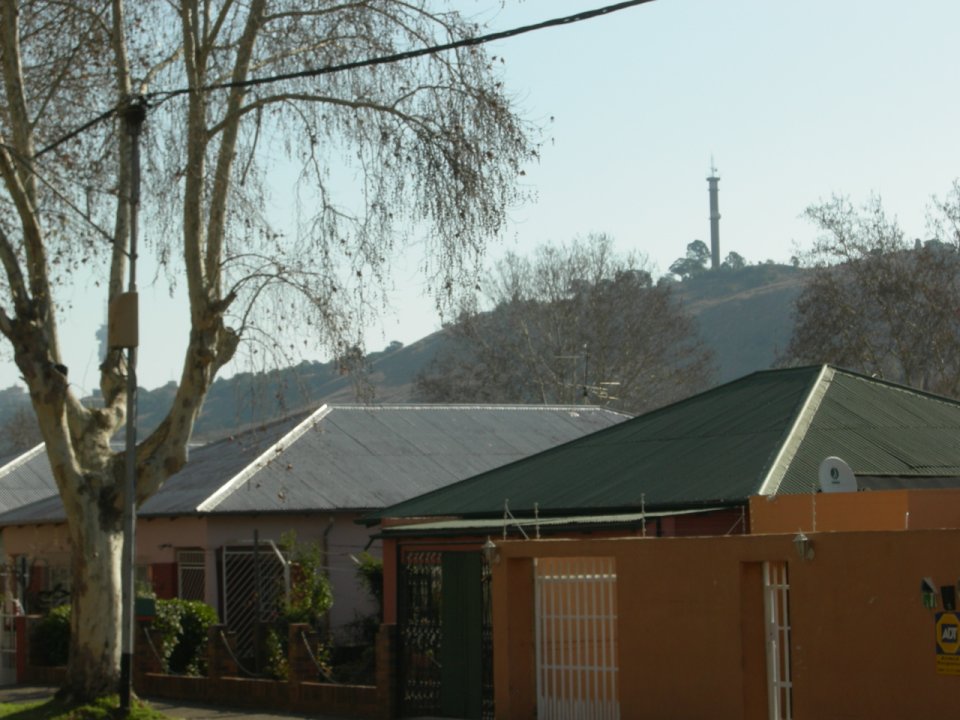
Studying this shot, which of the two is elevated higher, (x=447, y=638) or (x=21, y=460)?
(x=21, y=460)

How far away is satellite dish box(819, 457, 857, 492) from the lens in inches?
670

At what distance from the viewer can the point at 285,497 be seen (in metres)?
27.7

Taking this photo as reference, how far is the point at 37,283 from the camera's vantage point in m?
17.5

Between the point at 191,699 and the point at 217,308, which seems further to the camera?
the point at 191,699

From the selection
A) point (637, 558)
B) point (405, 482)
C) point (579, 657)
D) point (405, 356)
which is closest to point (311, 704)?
point (579, 657)

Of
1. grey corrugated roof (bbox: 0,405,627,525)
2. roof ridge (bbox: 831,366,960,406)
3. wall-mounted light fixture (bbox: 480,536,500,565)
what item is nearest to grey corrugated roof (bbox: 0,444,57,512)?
grey corrugated roof (bbox: 0,405,627,525)

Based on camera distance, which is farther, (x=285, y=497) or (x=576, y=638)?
(x=285, y=497)

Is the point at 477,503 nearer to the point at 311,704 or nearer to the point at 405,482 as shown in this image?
the point at 311,704

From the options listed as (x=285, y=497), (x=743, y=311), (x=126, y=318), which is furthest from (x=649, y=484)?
(x=743, y=311)

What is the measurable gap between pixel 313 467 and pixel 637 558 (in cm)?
1552

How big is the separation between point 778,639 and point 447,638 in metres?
4.51

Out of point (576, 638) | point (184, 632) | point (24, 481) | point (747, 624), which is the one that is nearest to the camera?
point (747, 624)

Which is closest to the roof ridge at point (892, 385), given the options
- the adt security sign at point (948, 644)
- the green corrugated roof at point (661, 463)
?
the green corrugated roof at point (661, 463)

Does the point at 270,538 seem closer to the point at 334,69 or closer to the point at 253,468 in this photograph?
the point at 253,468
